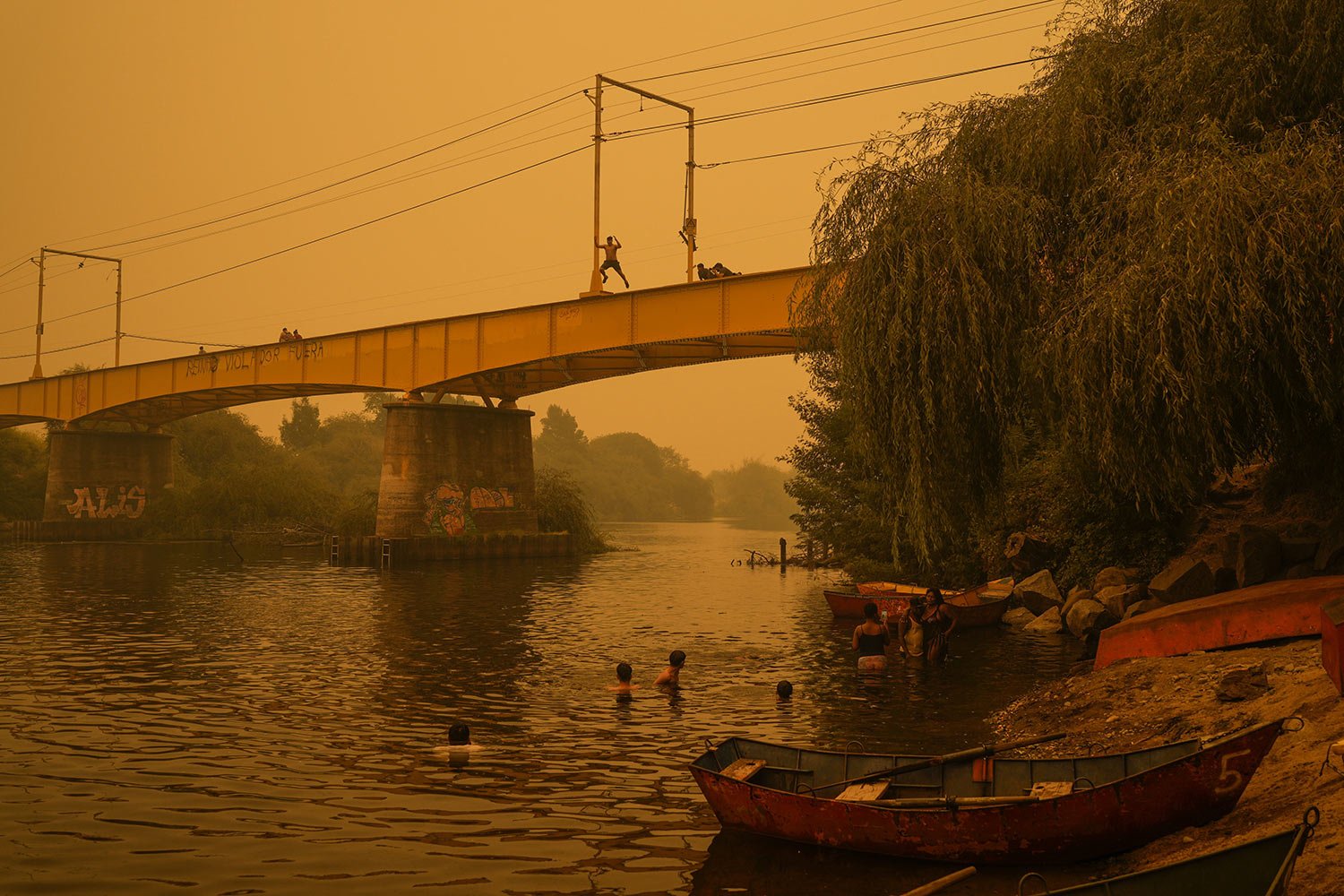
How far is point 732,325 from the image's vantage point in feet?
119

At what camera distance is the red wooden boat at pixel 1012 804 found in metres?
9.27

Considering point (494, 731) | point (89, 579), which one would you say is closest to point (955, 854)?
point (494, 731)

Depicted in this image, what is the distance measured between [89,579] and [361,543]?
1187 cm

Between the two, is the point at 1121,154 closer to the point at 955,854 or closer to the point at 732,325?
the point at 955,854

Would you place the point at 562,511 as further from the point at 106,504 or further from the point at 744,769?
the point at 744,769

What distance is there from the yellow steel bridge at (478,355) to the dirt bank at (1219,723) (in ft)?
49.7

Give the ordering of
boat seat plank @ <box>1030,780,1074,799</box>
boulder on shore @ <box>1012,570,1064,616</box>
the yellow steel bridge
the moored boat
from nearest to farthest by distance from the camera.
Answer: the moored boat
boat seat plank @ <box>1030,780,1074,799</box>
boulder on shore @ <box>1012,570,1064,616</box>
the yellow steel bridge

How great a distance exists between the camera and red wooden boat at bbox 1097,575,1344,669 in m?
14.8

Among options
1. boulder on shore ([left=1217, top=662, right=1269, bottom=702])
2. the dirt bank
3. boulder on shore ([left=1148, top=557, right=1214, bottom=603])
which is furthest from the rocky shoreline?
boulder on shore ([left=1217, top=662, right=1269, bottom=702])

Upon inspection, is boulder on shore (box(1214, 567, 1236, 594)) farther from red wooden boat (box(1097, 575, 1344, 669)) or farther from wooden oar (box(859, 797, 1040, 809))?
wooden oar (box(859, 797, 1040, 809))

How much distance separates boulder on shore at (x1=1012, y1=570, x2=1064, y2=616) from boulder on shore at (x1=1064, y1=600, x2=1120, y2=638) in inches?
119

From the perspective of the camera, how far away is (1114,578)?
2416cm

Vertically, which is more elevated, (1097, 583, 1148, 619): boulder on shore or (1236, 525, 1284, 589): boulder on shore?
(1236, 525, 1284, 589): boulder on shore

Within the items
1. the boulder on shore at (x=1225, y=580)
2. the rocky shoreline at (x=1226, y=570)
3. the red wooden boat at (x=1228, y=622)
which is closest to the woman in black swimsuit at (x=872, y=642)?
the rocky shoreline at (x=1226, y=570)
